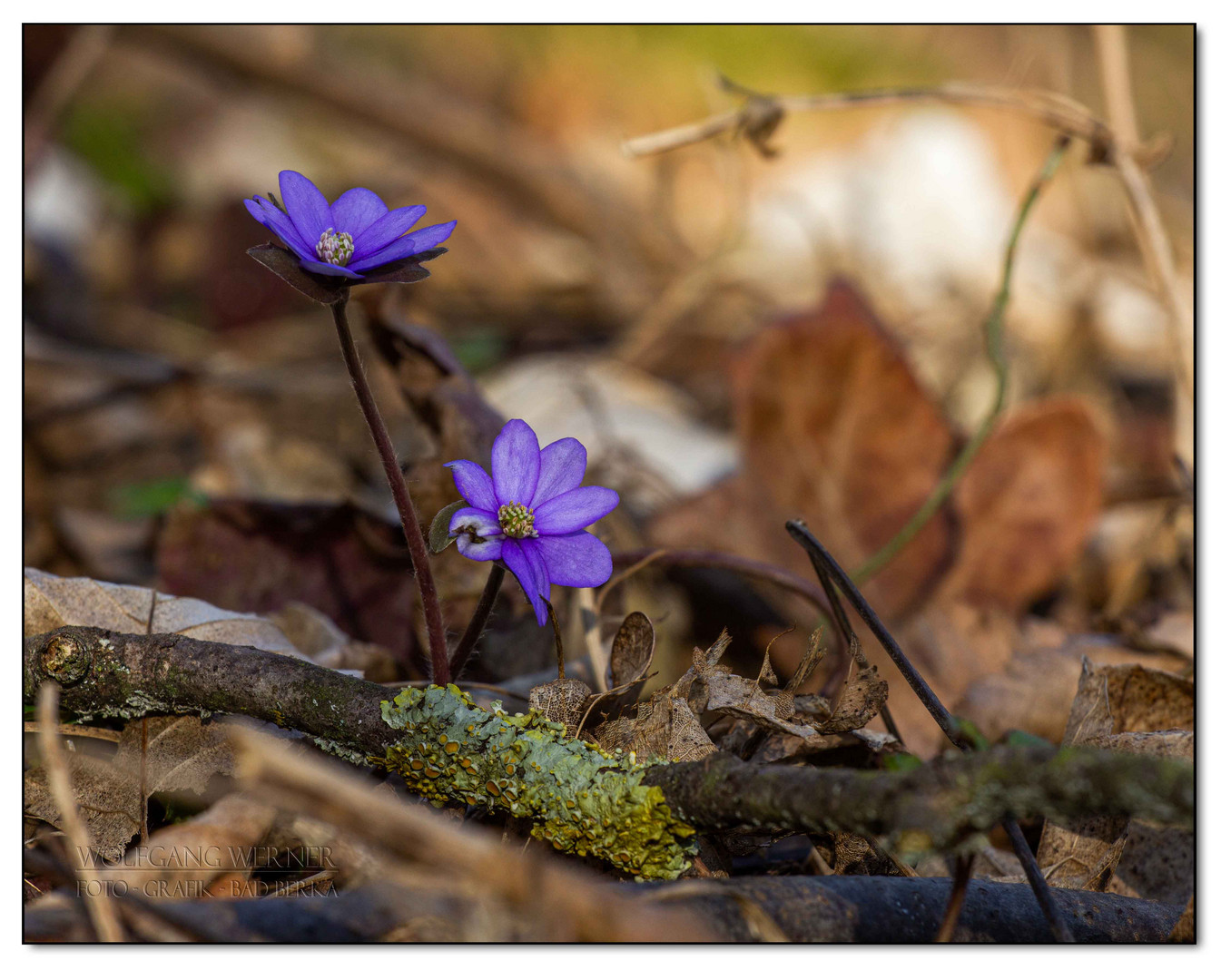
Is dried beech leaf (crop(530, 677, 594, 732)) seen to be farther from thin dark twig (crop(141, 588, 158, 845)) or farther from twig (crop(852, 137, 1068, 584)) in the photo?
twig (crop(852, 137, 1068, 584))

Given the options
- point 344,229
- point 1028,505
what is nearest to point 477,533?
point 344,229

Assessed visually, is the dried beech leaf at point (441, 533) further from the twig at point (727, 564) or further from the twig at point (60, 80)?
the twig at point (60, 80)

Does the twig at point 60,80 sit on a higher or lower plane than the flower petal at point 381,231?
higher

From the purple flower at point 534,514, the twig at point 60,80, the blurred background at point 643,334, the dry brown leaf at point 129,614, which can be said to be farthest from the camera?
the twig at point 60,80

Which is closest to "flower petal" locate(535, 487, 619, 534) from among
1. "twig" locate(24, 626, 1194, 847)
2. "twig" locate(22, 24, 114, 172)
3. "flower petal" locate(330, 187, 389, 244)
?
"twig" locate(24, 626, 1194, 847)

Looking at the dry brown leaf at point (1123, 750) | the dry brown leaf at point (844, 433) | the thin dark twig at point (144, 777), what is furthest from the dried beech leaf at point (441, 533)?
the dry brown leaf at point (844, 433)

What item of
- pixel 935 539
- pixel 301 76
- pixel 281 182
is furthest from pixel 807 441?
pixel 301 76

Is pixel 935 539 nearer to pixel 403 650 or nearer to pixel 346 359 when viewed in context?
pixel 403 650
